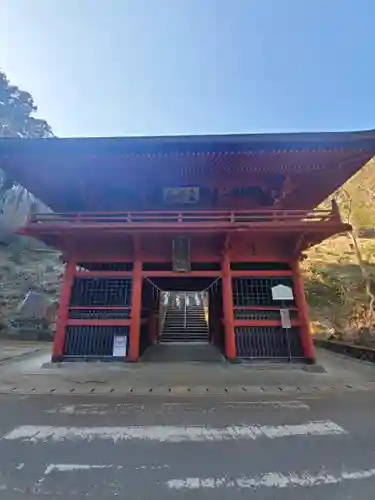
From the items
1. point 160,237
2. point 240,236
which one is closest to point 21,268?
point 160,237

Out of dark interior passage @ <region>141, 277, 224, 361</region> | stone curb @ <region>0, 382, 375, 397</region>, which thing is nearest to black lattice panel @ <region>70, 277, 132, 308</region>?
dark interior passage @ <region>141, 277, 224, 361</region>

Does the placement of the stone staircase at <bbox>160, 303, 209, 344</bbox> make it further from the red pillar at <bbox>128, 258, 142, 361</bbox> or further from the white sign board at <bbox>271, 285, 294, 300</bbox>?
the white sign board at <bbox>271, 285, 294, 300</bbox>

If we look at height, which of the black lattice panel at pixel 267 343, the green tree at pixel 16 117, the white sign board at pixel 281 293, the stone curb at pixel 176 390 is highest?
the green tree at pixel 16 117

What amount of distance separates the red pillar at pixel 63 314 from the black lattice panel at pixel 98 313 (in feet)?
0.77

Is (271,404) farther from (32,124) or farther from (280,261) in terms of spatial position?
(32,124)

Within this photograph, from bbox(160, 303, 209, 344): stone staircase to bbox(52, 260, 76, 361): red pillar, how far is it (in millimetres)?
7868

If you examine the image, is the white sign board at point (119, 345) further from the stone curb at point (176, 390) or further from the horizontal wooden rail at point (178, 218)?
the horizontal wooden rail at point (178, 218)

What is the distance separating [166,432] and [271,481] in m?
1.58

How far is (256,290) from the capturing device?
9406 mm

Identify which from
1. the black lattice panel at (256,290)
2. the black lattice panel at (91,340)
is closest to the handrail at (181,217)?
the black lattice panel at (256,290)

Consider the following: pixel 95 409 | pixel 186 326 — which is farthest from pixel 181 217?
pixel 186 326

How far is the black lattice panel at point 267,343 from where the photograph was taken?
28.7 feet

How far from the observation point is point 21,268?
81.7ft

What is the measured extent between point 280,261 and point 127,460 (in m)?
7.42
